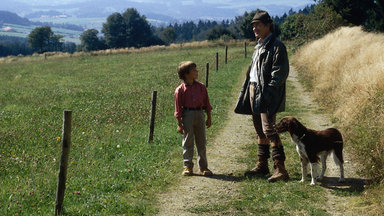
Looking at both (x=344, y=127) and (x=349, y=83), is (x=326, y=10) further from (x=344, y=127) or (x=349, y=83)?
(x=344, y=127)

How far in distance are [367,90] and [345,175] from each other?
4.35 m

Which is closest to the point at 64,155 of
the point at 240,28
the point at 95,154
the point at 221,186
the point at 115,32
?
the point at 221,186

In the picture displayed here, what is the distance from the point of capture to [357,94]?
12.2 metres

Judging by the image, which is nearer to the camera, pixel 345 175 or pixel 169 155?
pixel 345 175

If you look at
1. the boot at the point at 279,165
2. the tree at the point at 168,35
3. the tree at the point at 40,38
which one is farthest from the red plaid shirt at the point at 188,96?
the tree at the point at 168,35

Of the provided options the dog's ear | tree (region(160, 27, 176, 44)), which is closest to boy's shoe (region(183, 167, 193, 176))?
the dog's ear

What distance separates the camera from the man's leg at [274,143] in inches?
289

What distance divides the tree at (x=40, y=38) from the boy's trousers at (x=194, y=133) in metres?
158

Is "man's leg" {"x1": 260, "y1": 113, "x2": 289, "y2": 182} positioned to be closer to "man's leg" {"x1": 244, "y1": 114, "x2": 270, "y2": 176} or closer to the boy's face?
"man's leg" {"x1": 244, "y1": 114, "x2": 270, "y2": 176}

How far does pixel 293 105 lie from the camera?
52.3ft

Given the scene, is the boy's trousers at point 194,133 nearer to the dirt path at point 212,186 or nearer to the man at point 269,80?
the dirt path at point 212,186

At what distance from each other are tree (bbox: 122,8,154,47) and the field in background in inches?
4487

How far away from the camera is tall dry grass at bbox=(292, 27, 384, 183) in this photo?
7777 mm

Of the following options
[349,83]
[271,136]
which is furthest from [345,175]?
[349,83]
